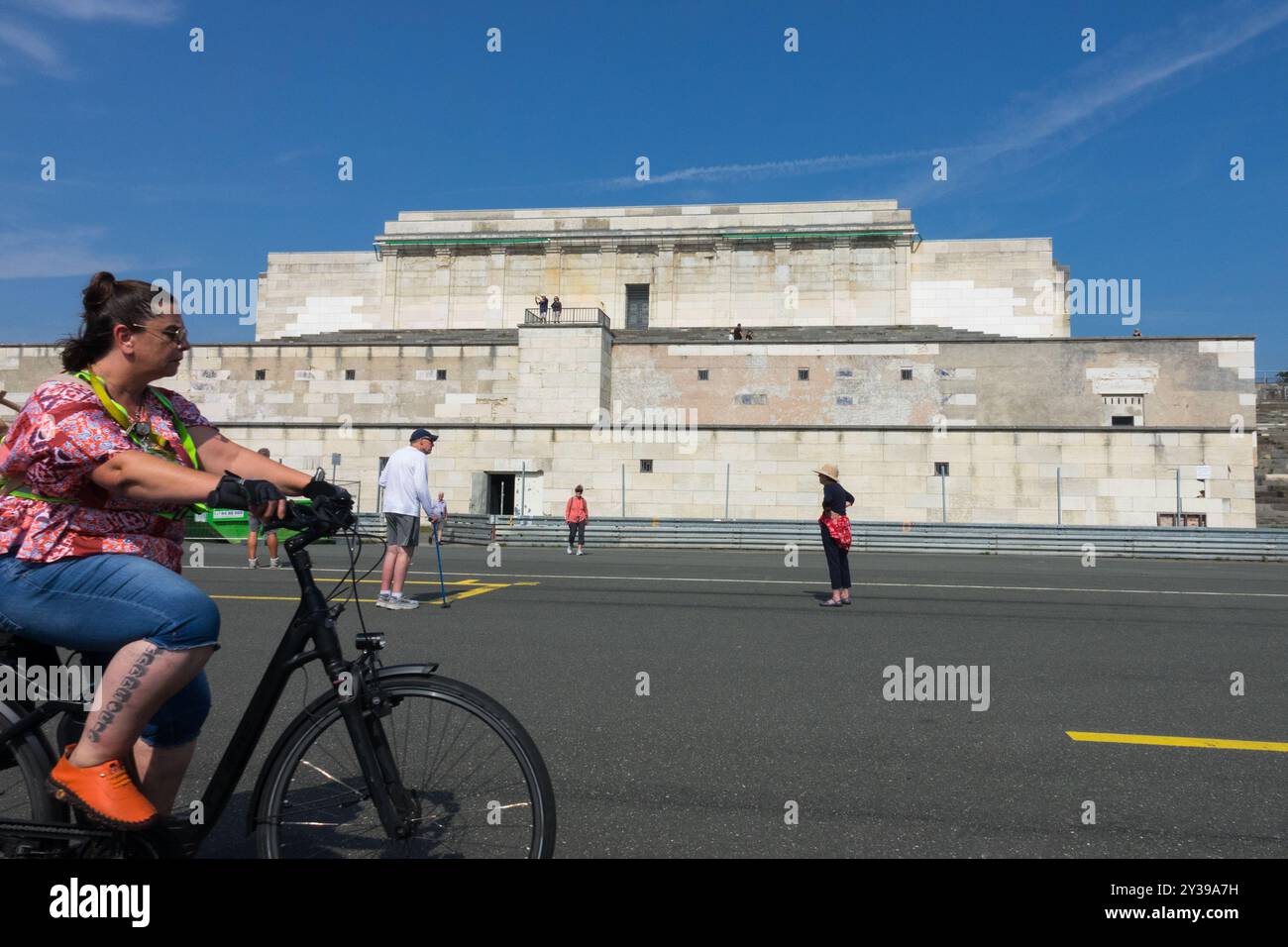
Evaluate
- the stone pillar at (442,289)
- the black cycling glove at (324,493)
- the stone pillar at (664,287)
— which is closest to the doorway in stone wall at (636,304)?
the stone pillar at (664,287)

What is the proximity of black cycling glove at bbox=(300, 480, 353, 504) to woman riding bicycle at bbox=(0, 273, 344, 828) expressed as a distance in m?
0.02

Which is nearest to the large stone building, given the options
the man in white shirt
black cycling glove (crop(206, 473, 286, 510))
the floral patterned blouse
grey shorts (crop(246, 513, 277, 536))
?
grey shorts (crop(246, 513, 277, 536))

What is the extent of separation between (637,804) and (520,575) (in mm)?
10535

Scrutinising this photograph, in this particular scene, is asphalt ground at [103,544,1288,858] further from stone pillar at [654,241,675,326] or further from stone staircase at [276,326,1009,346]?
stone pillar at [654,241,675,326]

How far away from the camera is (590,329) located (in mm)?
37438

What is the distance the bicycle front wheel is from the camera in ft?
8.83

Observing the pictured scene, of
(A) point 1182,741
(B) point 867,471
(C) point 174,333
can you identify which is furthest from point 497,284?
(C) point 174,333

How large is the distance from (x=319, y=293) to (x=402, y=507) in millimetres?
44813

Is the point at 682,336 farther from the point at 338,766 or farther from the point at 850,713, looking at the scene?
the point at 338,766

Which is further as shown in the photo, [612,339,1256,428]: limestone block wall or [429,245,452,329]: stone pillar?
[429,245,452,329]: stone pillar

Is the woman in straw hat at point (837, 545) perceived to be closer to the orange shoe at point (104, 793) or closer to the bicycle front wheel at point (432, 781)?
the bicycle front wheel at point (432, 781)

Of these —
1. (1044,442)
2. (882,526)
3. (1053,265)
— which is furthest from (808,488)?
(1053,265)

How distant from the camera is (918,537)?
2409 centimetres
